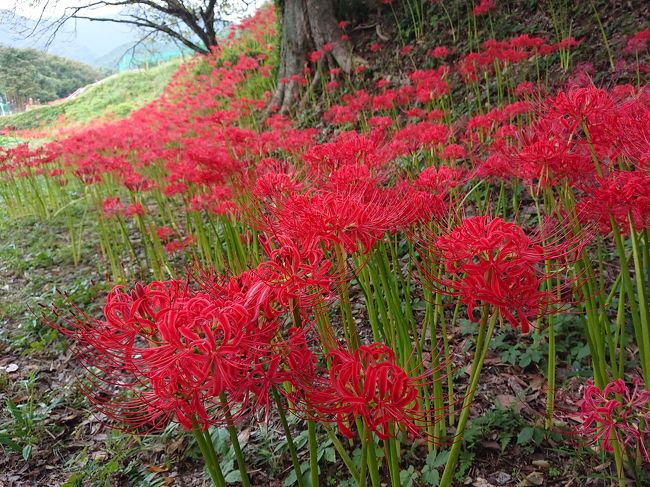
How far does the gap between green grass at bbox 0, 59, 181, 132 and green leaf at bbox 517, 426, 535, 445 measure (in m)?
8.05

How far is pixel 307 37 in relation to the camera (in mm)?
7551

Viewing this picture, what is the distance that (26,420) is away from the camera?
260 cm

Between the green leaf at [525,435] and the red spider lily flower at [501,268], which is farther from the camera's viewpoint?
the green leaf at [525,435]

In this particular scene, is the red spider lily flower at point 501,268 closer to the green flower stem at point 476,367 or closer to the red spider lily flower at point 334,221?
the green flower stem at point 476,367

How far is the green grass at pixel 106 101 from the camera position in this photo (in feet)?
26.6

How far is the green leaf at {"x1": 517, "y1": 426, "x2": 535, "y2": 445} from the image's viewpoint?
1802 millimetres

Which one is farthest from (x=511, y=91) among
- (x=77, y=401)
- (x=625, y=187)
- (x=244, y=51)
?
(x=244, y=51)

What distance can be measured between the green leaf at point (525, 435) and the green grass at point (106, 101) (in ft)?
26.4

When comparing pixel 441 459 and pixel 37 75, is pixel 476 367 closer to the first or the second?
pixel 441 459

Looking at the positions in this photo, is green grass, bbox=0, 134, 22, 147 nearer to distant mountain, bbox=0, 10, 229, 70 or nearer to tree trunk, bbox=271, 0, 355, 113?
distant mountain, bbox=0, 10, 229, 70

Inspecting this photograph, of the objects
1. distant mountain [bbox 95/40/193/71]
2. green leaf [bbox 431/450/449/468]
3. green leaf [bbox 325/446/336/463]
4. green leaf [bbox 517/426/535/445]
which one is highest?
distant mountain [bbox 95/40/193/71]

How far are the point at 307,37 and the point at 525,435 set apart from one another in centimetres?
721

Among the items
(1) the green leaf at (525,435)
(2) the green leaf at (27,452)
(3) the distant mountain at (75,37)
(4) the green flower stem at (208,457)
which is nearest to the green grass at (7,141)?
(3) the distant mountain at (75,37)

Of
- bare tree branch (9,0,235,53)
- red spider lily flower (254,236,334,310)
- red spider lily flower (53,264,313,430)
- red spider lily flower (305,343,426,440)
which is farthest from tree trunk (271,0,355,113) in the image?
red spider lily flower (305,343,426,440)
